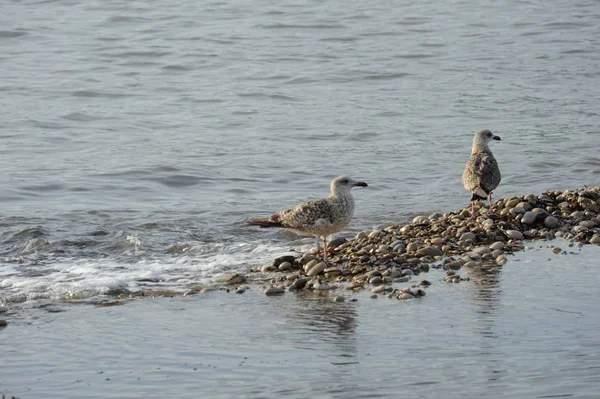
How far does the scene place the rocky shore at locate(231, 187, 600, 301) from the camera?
9203mm

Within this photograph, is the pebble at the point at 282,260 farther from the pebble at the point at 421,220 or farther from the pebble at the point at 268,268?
the pebble at the point at 421,220

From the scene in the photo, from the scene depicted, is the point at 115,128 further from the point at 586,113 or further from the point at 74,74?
the point at 586,113

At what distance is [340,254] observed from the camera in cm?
1026

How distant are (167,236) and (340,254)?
254 cm

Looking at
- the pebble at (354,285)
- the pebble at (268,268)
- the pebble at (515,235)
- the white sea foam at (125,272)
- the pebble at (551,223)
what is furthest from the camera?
the pebble at (551,223)

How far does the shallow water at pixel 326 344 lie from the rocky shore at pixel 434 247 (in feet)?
0.88

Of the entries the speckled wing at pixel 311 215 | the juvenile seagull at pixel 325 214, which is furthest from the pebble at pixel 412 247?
the speckled wing at pixel 311 215

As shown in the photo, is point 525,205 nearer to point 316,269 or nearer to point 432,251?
point 432,251

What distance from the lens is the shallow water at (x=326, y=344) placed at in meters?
6.45

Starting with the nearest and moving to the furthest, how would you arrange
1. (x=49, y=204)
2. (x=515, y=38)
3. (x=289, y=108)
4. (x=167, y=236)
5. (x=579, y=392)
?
(x=579, y=392) < (x=167, y=236) < (x=49, y=204) < (x=289, y=108) < (x=515, y=38)

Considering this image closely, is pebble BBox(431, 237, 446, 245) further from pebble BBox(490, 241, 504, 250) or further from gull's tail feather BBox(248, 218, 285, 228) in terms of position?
gull's tail feather BBox(248, 218, 285, 228)

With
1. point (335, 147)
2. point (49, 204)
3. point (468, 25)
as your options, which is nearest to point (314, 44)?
point (468, 25)

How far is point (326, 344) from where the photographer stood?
24.1 feet

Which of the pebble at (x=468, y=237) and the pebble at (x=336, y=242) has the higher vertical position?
the pebble at (x=468, y=237)
